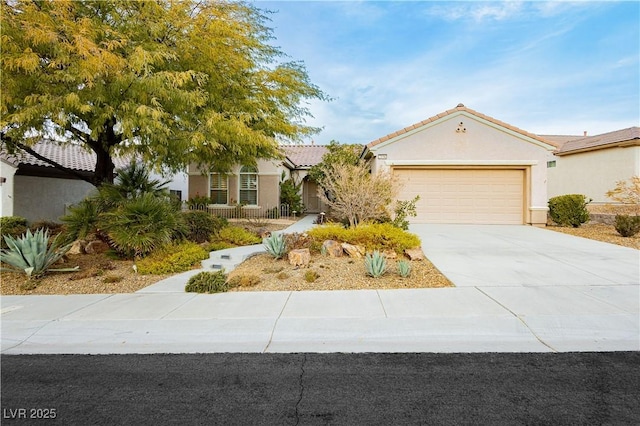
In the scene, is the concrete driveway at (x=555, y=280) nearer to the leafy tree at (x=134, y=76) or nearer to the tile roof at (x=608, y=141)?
the leafy tree at (x=134, y=76)

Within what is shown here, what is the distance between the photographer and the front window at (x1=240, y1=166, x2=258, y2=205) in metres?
20.8

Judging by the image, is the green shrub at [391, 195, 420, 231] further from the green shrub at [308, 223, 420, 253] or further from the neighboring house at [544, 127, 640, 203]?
the neighboring house at [544, 127, 640, 203]

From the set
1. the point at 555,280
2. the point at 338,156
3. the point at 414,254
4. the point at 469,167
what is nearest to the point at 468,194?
the point at 469,167

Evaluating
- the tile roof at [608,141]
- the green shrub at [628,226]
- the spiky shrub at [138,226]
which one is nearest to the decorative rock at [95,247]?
the spiky shrub at [138,226]

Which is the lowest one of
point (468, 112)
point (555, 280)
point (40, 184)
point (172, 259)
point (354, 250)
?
point (555, 280)

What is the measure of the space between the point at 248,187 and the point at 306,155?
870 centimetres

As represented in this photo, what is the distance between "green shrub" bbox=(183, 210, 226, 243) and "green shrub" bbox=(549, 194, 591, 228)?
13.8 m

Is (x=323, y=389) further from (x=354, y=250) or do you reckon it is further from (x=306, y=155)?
(x=306, y=155)

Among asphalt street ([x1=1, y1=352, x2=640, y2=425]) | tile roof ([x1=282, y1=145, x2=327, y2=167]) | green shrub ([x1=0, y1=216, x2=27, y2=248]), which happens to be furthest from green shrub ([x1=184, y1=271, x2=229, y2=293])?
tile roof ([x1=282, y1=145, x2=327, y2=167])

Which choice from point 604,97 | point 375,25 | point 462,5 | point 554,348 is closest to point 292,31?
point 375,25

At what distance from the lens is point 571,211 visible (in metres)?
14.8

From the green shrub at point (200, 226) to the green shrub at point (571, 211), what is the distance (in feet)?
45.3

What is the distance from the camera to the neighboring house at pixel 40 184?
45.5 ft

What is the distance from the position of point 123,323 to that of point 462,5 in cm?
1155
